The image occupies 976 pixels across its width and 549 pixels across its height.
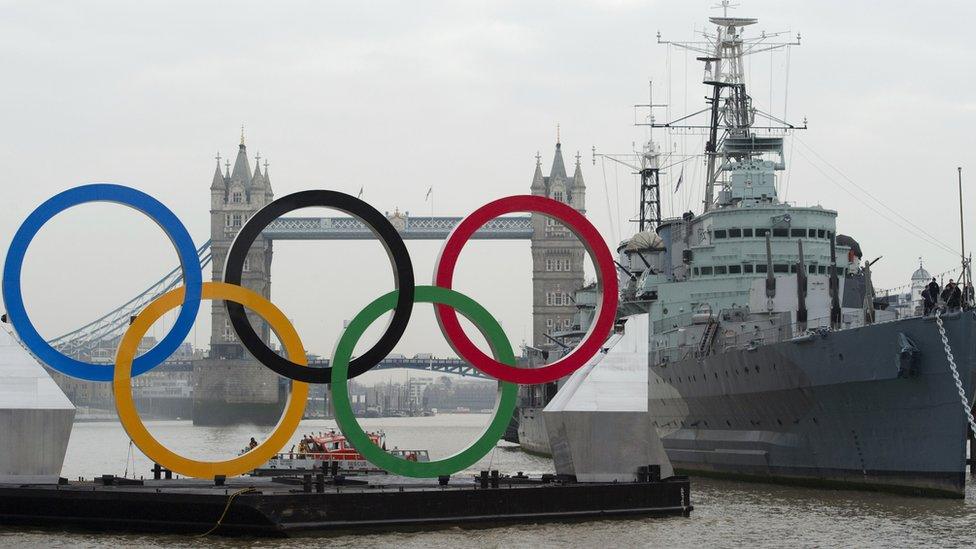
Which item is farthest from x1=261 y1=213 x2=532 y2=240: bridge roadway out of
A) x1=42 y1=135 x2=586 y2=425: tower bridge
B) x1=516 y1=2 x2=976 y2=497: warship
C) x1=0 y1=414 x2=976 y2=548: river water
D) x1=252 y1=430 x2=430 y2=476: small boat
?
x1=0 y1=414 x2=976 y2=548: river water

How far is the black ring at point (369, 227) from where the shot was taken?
28047 mm

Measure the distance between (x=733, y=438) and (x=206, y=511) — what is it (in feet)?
69.0

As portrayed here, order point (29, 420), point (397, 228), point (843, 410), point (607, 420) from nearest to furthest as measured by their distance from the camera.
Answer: point (29, 420) → point (607, 420) → point (843, 410) → point (397, 228)

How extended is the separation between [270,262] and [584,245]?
389 feet

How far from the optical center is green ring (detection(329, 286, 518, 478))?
92.5 feet

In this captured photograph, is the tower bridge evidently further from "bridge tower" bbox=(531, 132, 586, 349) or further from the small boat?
the small boat

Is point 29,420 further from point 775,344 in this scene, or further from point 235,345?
point 235,345

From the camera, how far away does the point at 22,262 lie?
2873 cm

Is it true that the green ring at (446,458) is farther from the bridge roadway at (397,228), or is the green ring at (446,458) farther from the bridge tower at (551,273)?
the bridge tower at (551,273)

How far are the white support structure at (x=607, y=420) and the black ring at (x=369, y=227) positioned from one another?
3.78 meters

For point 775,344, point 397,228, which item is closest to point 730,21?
point 775,344

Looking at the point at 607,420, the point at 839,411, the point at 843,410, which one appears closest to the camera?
the point at 607,420

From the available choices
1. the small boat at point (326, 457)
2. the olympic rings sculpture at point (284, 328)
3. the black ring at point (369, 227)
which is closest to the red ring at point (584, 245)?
the olympic rings sculpture at point (284, 328)

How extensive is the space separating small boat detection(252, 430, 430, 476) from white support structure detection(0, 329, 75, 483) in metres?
5.75
